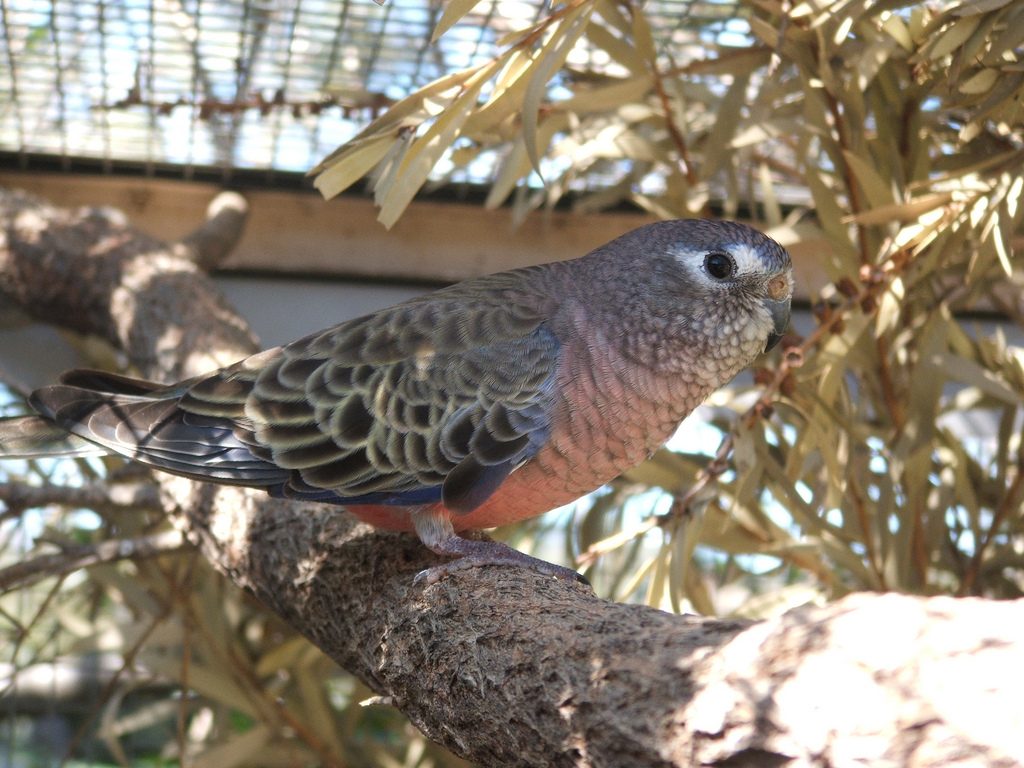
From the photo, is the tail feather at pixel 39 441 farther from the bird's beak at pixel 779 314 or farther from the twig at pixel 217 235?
the bird's beak at pixel 779 314

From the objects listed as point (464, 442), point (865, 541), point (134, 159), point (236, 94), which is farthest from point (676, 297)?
point (134, 159)

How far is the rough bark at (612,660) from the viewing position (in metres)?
0.73

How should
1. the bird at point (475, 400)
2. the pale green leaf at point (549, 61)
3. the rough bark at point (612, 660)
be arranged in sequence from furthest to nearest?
1. the bird at point (475, 400)
2. the pale green leaf at point (549, 61)
3. the rough bark at point (612, 660)

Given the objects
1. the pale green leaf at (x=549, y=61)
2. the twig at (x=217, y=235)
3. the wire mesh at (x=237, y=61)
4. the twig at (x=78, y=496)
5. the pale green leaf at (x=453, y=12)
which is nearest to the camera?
the pale green leaf at (x=453, y=12)

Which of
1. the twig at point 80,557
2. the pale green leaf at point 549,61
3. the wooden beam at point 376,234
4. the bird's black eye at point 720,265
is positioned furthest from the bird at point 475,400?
the wooden beam at point 376,234

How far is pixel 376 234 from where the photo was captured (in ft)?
8.01

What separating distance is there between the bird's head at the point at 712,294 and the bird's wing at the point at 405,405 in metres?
0.16

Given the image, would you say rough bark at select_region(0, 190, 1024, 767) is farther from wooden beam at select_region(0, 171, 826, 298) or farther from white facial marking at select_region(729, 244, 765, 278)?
wooden beam at select_region(0, 171, 826, 298)

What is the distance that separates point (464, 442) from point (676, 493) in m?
0.53

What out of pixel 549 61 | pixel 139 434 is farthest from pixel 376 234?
pixel 549 61

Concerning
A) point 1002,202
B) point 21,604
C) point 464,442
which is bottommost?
point 21,604

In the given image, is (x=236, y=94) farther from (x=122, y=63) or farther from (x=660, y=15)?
(x=660, y=15)

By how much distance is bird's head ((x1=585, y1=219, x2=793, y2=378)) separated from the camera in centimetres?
146

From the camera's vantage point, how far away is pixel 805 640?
0.81 meters
